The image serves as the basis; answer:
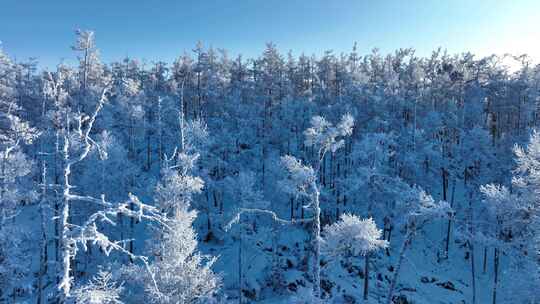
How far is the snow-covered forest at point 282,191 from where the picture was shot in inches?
655

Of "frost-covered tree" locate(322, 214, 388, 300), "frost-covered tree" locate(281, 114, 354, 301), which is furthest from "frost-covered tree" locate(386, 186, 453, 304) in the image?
"frost-covered tree" locate(281, 114, 354, 301)

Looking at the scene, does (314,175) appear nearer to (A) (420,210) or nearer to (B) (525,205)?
(A) (420,210)

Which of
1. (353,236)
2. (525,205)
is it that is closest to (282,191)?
(353,236)

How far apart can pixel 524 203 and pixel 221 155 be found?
33.9m

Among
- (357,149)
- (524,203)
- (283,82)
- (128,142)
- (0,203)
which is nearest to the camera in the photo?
(524,203)

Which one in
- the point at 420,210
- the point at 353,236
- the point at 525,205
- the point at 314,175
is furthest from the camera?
the point at 420,210

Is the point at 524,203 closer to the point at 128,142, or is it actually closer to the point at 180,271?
the point at 180,271

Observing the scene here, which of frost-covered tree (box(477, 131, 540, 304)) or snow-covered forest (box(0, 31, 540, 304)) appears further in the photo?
snow-covered forest (box(0, 31, 540, 304))

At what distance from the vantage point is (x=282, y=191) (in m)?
21.6

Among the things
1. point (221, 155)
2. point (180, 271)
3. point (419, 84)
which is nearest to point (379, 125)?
point (419, 84)

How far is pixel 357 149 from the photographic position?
1288 inches

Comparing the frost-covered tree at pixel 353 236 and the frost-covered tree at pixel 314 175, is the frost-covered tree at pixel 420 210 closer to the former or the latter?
the frost-covered tree at pixel 353 236

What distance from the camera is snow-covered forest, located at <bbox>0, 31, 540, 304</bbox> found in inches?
655

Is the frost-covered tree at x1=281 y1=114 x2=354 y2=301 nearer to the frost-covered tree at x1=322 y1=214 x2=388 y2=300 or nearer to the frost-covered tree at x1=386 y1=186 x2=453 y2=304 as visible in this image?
the frost-covered tree at x1=322 y1=214 x2=388 y2=300
